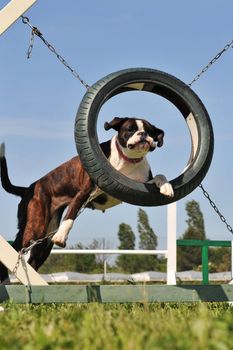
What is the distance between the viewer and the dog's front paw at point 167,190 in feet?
14.3

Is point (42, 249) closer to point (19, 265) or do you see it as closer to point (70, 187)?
point (70, 187)

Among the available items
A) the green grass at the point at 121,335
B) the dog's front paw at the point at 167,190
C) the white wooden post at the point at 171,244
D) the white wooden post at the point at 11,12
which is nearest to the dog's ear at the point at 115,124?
the dog's front paw at the point at 167,190

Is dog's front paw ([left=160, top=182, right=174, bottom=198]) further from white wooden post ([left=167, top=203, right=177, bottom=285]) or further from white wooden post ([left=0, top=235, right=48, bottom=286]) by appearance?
white wooden post ([left=167, top=203, right=177, bottom=285])

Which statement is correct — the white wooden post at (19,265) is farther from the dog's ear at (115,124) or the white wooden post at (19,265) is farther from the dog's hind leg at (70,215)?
the dog's ear at (115,124)

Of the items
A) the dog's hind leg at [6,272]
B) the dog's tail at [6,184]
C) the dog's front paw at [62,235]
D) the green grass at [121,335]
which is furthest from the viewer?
the dog's tail at [6,184]

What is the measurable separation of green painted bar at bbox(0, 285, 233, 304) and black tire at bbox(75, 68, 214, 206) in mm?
646

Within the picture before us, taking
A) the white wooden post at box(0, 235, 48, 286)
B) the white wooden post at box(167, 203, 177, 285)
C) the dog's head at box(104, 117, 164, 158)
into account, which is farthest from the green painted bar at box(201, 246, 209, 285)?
the white wooden post at box(0, 235, 48, 286)

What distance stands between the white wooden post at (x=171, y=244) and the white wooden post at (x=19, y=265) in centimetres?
322

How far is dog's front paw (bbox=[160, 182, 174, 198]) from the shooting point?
434cm

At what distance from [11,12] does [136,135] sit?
1.32 meters

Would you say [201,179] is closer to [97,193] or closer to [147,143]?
[147,143]

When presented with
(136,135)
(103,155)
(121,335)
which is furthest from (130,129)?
(121,335)

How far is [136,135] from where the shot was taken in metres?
4.74

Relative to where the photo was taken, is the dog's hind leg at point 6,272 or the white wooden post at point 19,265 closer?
the white wooden post at point 19,265
